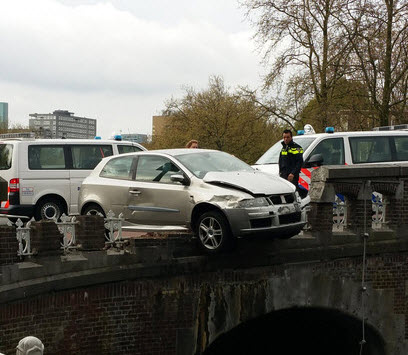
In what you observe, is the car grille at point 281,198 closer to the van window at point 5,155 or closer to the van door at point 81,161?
the van door at point 81,161

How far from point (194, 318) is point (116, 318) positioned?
1223mm

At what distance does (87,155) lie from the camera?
685 inches

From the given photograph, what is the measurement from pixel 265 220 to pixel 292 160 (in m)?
3.10

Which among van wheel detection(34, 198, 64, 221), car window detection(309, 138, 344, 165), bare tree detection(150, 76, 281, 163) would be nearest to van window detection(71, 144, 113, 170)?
van wheel detection(34, 198, 64, 221)

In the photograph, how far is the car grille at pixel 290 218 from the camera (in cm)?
1123

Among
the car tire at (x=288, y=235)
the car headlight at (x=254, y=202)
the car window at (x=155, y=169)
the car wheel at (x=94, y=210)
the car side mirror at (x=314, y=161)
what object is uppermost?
the car side mirror at (x=314, y=161)

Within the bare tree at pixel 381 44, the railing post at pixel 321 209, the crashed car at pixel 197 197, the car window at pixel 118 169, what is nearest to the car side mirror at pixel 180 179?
the crashed car at pixel 197 197

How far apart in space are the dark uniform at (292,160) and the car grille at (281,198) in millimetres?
2342

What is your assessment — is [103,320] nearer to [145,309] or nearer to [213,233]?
[145,309]

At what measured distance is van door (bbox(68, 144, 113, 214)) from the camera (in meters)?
16.7

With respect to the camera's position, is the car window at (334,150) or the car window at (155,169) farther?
the car window at (334,150)

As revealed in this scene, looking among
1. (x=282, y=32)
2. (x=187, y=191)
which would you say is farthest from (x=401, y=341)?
(x=282, y=32)

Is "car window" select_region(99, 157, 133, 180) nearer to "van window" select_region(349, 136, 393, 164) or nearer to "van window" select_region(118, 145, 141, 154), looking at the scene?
"van window" select_region(118, 145, 141, 154)

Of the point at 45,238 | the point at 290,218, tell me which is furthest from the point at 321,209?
the point at 45,238
